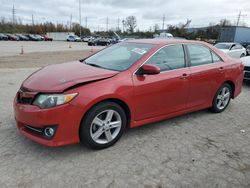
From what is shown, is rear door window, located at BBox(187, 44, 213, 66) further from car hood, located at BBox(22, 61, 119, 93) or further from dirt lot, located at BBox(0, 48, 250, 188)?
car hood, located at BBox(22, 61, 119, 93)

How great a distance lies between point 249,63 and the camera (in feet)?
24.7

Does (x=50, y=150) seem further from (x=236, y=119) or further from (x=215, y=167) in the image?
(x=236, y=119)

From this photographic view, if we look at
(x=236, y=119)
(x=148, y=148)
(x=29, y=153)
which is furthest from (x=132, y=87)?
(x=236, y=119)

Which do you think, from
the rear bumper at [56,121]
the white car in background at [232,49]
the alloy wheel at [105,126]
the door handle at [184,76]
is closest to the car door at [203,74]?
the door handle at [184,76]

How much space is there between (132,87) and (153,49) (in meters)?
0.83

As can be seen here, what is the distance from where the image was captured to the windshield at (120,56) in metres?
3.62

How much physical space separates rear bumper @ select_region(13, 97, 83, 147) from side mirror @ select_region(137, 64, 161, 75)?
1105 mm

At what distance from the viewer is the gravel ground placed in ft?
8.63

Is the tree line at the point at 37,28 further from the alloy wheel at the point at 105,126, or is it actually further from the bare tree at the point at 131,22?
the alloy wheel at the point at 105,126

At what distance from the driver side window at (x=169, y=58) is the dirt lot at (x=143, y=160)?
1.09 m

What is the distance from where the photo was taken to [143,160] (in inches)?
120

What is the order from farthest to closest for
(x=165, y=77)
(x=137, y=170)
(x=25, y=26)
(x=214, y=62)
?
(x=25, y=26) → (x=214, y=62) → (x=165, y=77) → (x=137, y=170)

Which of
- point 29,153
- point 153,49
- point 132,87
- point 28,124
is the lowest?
point 29,153

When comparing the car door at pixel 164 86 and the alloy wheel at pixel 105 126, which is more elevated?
the car door at pixel 164 86
